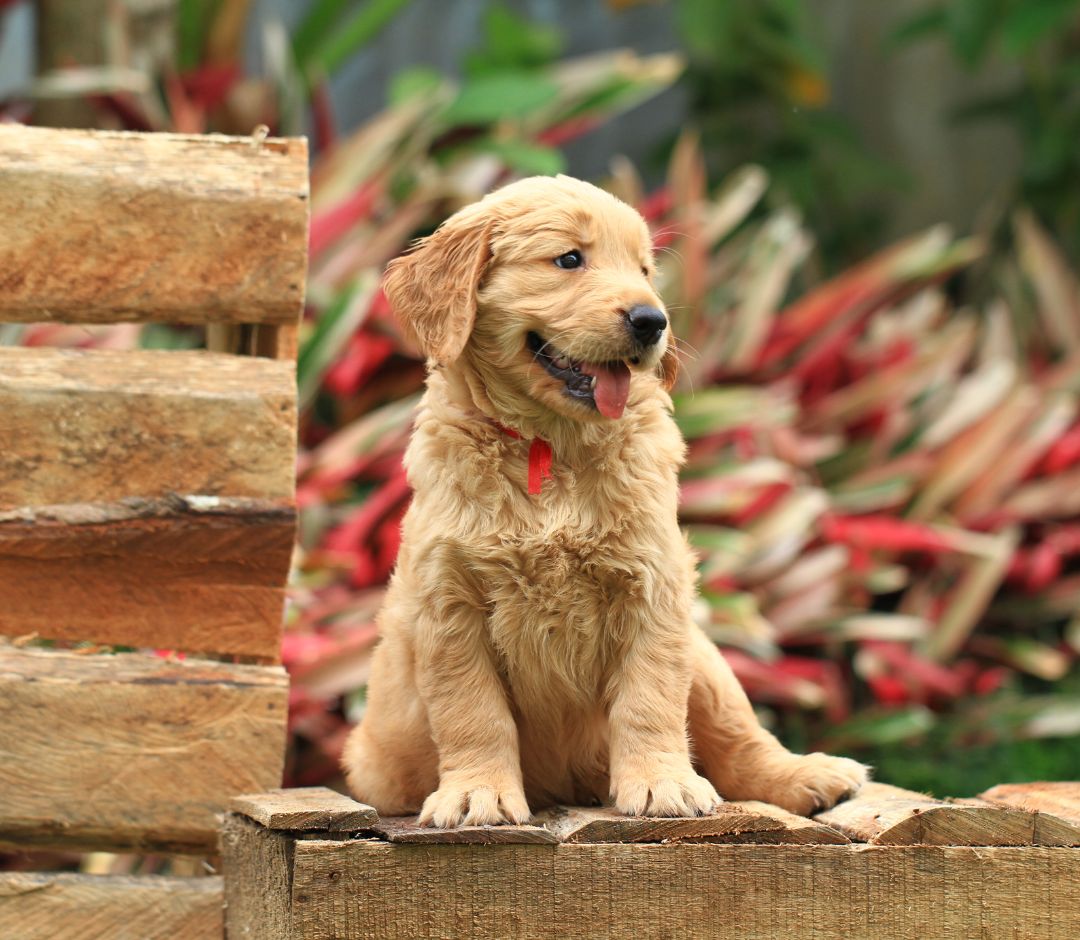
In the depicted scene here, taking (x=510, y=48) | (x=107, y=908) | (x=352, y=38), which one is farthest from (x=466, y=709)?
(x=510, y=48)

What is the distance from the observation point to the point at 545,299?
108 inches

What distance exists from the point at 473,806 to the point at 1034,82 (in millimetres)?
5736

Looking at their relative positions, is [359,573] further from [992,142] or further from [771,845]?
[992,142]

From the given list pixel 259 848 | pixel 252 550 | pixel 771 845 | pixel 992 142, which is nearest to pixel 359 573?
pixel 252 550

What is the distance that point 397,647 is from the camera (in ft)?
9.46

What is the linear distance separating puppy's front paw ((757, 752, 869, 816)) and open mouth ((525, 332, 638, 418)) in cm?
82

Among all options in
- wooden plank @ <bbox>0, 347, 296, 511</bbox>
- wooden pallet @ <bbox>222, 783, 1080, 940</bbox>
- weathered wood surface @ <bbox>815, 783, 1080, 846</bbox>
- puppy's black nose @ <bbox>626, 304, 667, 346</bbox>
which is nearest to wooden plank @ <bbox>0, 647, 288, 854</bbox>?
wooden plank @ <bbox>0, 347, 296, 511</bbox>

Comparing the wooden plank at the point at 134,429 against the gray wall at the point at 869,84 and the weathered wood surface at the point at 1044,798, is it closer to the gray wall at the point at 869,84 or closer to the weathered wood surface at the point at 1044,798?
the weathered wood surface at the point at 1044,798

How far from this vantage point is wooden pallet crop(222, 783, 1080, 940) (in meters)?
2.47

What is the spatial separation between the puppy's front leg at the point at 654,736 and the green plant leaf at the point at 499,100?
377cm

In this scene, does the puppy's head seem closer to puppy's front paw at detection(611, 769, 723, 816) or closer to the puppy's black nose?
the puppy's black nose

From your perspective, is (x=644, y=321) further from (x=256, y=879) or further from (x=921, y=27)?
(x=921, y=27)

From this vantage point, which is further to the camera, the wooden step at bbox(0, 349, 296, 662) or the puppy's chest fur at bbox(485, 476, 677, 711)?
A: the wooden step at bbox(0, 349, 296, 662)

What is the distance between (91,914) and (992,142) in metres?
6.87
